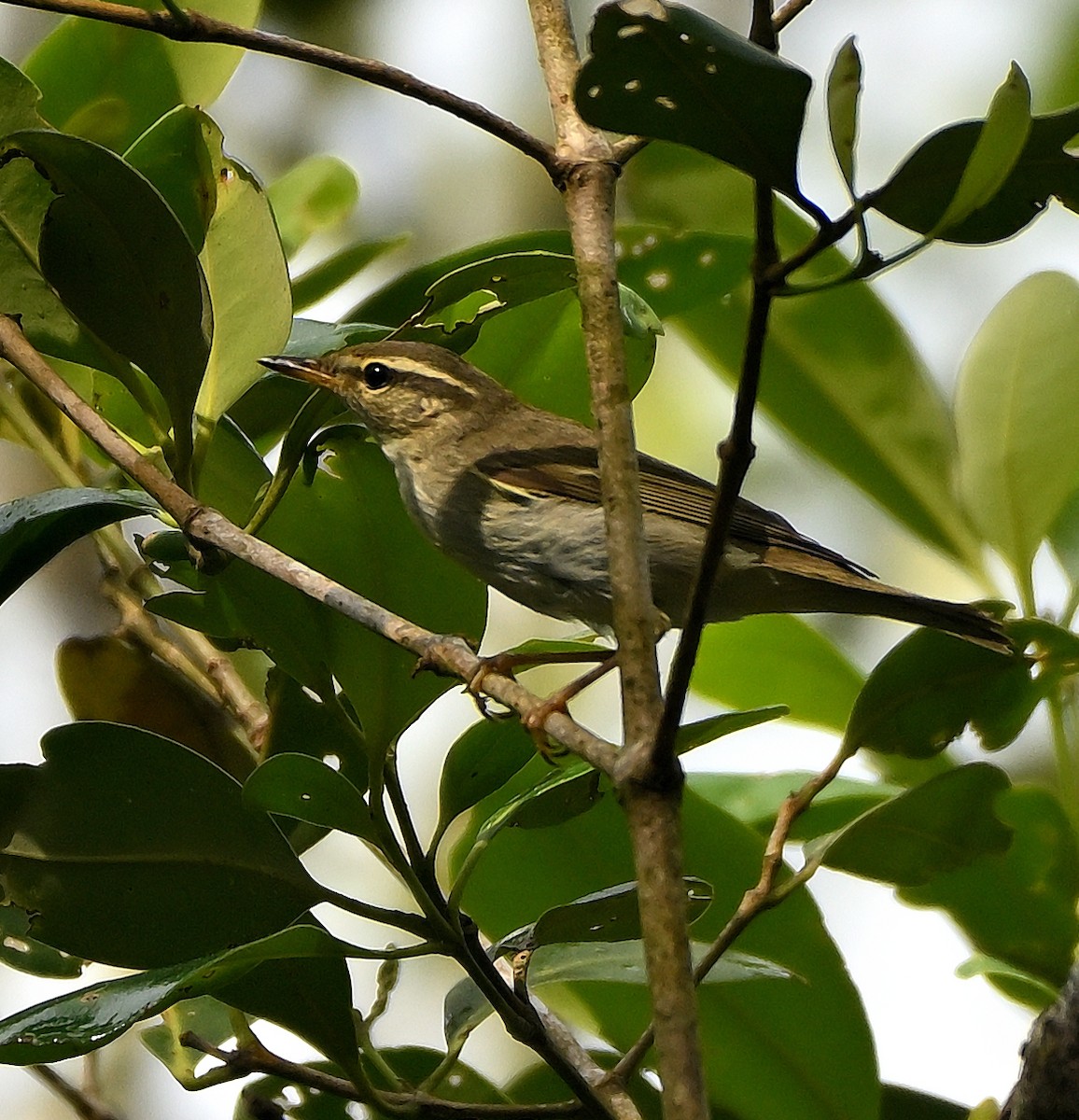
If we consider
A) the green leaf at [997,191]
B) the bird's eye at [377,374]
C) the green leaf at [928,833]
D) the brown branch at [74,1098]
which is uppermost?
the bird's eye at [377,374]

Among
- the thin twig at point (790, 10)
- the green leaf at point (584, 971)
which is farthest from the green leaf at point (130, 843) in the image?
the thin twig at point (790, 10)

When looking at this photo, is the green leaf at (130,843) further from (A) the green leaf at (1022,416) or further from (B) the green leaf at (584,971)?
(A) the green leaf at (1022,416)

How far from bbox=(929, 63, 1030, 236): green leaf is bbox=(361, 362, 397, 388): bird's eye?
2.12 metres

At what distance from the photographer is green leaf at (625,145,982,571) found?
9.23 feet

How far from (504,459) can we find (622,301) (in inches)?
42.3

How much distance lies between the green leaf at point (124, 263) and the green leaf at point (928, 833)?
1.03 meters

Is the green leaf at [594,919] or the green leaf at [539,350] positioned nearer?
the green leaf at [594,919]

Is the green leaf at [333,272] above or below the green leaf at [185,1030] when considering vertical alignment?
above

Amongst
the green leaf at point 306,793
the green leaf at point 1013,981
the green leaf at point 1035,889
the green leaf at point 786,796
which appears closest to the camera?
the green leaf at point 306,793

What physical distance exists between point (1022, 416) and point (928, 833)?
3.03 ft

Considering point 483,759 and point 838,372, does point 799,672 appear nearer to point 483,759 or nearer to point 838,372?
point 838,372

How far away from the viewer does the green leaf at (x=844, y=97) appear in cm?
122

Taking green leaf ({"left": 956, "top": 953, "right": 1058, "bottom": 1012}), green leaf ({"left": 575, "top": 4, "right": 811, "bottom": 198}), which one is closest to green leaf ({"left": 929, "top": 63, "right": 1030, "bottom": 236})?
green leaf ({"left": 575, "top": 4, "right": 811, "bottom": 198})

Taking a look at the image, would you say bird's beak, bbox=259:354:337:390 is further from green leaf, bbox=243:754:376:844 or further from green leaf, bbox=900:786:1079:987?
green leaf, bbox=900:786:1079:987
